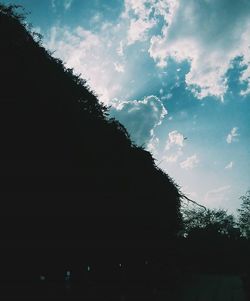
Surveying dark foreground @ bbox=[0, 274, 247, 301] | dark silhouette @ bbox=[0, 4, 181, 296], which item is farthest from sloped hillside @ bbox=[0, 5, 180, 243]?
dark foreground @ bbox=[0, 274, 247, 301]

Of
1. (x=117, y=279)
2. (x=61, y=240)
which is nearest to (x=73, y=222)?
(x=61, y=240)

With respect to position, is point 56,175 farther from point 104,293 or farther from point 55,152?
point 104,293

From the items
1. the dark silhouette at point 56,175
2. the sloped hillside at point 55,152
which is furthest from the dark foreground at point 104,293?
the sloped hillside at point 55,152

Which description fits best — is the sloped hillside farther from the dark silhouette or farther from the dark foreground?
the dark foreground

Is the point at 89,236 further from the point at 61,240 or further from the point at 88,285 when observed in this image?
the point at 88,285

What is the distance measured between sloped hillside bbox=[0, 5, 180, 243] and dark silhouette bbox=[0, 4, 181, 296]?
0.05ft

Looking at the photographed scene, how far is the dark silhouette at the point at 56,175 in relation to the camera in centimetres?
438

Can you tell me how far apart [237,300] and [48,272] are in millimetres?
10894

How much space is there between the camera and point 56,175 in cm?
509

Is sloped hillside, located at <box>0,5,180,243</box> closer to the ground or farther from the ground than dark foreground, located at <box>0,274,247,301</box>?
farther from the ground

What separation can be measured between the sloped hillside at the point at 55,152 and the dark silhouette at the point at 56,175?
16mm

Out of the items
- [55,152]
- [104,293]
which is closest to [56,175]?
[55,152]

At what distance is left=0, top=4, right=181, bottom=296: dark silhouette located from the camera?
438cm

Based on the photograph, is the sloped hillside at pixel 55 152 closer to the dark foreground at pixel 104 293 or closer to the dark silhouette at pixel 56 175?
the dark silhouette at pixel 56 175
